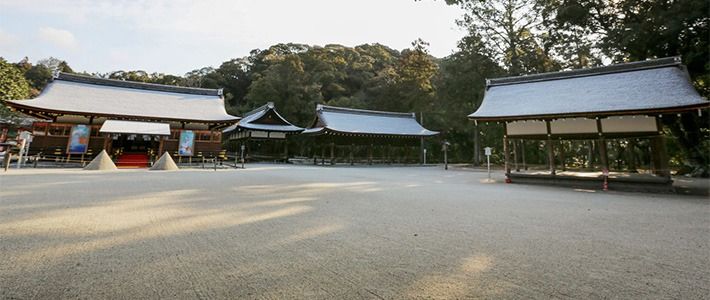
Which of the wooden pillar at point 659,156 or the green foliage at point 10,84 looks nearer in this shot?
the wooden pillar at point 659,156

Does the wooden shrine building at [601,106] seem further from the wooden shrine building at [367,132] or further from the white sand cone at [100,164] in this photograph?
the white sand cone at [100,164]

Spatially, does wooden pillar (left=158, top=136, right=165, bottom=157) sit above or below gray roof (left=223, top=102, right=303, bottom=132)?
below

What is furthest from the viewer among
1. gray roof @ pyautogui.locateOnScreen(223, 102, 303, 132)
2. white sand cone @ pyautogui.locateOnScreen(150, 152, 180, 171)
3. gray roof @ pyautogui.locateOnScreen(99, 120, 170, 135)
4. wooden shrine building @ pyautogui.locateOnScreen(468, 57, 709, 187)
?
gray roof @ pyautogui.locateOnScreen(223, 102, 303, 132)

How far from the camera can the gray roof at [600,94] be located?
924 cm

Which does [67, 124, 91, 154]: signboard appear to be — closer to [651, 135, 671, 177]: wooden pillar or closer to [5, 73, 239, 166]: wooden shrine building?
[5, 73, 239, 166]: wooden shrine building

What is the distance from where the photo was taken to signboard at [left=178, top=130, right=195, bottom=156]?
17.6m

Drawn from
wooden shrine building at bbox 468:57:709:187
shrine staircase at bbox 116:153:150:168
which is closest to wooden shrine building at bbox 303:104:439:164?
shrine staircase at bbox 116:153:150:168

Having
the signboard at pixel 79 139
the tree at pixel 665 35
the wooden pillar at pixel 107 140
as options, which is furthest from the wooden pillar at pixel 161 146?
the tree at pixel 665 35

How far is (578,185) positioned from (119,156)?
22533 mm

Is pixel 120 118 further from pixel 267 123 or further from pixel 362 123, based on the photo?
pixel 362 123

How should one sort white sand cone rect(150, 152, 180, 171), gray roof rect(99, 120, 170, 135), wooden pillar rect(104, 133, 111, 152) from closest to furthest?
1. white sand cone rect(150, 152, 180, 171)
2. gray roof rect(99, 120, 170, 135)
3. wooden pillar rect(104, 133, 111, 152)

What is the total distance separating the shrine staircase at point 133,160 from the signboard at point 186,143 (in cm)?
182

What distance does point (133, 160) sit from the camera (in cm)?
1720

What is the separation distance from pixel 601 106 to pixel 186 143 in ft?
66.2
